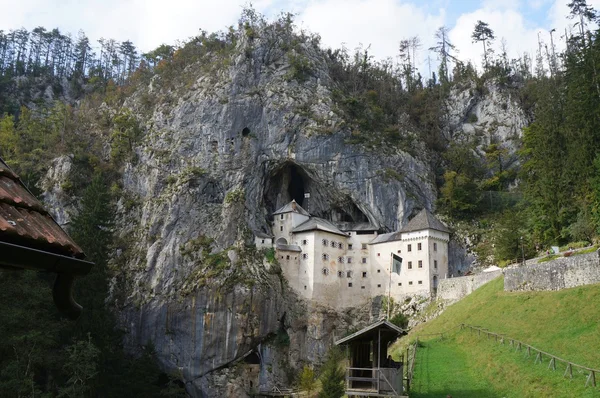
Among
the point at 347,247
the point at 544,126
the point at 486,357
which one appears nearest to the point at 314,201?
the point at 347,247

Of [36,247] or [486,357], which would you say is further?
[486,357]

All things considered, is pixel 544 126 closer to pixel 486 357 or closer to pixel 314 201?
pixel 314 201

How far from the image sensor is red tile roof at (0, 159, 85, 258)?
4.14 meters

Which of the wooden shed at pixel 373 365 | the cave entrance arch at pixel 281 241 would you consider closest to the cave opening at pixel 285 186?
the cave entrance arch at pixel 281 241

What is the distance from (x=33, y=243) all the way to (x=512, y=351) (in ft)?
94.3

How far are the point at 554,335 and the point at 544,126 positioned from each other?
94.9 ft

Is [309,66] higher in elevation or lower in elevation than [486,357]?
higher

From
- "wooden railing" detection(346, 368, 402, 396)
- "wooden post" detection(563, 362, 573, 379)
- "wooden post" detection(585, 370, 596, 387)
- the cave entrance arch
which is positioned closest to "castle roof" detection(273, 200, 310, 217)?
the cave entrance arch

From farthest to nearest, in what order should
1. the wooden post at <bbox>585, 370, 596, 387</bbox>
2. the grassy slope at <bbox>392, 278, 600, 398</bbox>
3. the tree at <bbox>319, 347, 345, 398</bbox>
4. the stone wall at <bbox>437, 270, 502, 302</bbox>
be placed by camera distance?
the stone wall at <bbox>437, 270, 502, 302</bbox> → the tree at <bbox>319, 347, 345, 398</bbox> → the grassy slope at <bbox>392, 278, 600, 398</bbox> → the wooden post at <bbox>585, 370, 596, 387</bbox>

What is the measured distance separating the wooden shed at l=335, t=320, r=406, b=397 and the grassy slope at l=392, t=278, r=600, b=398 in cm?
283

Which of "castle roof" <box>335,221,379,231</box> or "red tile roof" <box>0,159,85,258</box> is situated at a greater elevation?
"castle roof" <box>335,221,379,231</box>

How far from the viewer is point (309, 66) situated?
72625mm

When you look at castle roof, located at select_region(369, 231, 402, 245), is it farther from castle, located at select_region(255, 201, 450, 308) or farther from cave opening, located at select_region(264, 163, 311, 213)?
cave opening, located at select_region(264, 163, 311, 213)

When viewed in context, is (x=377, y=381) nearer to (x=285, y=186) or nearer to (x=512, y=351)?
(x=512, y=351)
